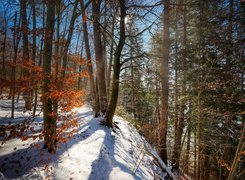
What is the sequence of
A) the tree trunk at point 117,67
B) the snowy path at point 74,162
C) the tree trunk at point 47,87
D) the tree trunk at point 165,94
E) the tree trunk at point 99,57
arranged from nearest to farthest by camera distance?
the snowy path at point 74,162, the tree trunk at point 47,87, the tree trunk at point 117,67, the tree trunk at point 165,94, the tree trunk at point 99,57

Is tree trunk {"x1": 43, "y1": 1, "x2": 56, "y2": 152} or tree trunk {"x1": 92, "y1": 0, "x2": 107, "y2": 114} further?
tree trunk {"x1": 92, "y1": 0, "x2": 107, "y2": 114}

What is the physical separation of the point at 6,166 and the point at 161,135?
539 centimetres

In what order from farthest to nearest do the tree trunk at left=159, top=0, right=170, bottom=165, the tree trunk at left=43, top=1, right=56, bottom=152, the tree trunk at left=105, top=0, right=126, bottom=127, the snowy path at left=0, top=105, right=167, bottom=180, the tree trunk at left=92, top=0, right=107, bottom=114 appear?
1. the tree trunk at left=92, top=0, right=107, bottom=114
2. the tree trunk at left=159, top=0, right=170, bottom=165
3. the tree trunk at left=105, top=0, right=126, bottom=127
4. the tree trunk at left=43, top=1, right=56, bottom=152
5. the snowy path at left=0, top=105, right=167, bottom=180

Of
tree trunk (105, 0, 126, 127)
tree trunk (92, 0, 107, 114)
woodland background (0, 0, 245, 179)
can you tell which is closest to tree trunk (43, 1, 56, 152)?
woodland background (0, 0, 245, 179)

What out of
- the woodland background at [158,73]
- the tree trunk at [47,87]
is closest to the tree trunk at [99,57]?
the woodland background at [158,73]

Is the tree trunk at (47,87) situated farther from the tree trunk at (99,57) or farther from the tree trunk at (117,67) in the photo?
the tree trunk at (99,57)

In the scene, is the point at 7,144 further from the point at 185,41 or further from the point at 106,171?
the point at 185,41

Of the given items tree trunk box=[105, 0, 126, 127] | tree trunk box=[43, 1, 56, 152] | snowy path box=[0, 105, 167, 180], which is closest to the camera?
snowy path box=[0, 105, 167, 180]

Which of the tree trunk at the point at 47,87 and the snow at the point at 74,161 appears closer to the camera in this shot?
the snow at the point at 74,161

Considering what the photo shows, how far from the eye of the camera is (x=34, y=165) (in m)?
3.78

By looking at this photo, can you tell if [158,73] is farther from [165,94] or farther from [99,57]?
[99,57]

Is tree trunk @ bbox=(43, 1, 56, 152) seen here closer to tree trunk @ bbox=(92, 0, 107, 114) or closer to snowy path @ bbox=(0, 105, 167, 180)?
snowy path @ bbox=(0, 105, 167, 180)

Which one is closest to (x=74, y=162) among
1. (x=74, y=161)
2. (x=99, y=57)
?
(x=74, y=161)

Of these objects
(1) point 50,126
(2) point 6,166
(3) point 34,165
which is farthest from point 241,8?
(2) point 6,166
